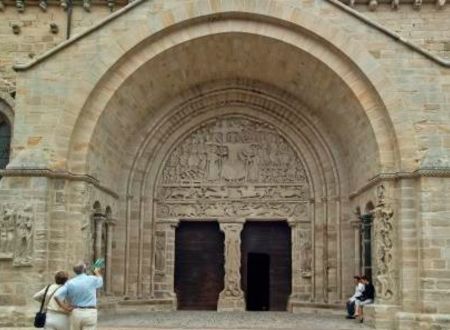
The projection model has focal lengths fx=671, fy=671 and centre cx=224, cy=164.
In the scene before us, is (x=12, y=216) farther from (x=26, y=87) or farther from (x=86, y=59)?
(x=86, y=59)

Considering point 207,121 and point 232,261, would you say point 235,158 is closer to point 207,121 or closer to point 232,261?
point 207,121

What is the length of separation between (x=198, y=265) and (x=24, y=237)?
18.1 ft

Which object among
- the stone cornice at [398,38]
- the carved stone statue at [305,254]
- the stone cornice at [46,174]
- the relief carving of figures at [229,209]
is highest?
the stone cornice at [398,38]

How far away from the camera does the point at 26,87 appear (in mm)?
14281

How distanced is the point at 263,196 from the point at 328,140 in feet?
7.33

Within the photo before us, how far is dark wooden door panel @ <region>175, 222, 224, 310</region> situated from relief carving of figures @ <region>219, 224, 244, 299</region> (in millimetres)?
427

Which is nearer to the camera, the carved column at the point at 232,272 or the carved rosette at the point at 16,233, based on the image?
the carved rosette at the point at 16,233

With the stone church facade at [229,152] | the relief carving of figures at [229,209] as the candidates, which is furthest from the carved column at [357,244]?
the relief carving of figures at [229,209]

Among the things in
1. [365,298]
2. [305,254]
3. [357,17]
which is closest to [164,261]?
[305,254]

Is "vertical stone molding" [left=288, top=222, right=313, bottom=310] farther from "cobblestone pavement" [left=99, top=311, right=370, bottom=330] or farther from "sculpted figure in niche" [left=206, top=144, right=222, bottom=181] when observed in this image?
"sculpted figure in niche" [left=206, top=144, right=222, bottom=181]

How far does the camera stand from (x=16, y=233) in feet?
44.5

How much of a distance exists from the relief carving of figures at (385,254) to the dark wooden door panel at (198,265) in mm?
5073

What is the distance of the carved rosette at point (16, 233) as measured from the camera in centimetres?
1351

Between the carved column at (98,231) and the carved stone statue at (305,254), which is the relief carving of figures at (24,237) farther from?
the carved stone statue at (305,254)
